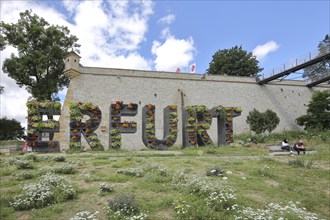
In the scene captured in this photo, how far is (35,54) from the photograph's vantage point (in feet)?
84.1

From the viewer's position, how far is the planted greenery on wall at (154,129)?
653 inches

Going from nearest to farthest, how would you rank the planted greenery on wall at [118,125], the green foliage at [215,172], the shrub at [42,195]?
the shrub at [42,195], the green foliage at [215,172], the planted greenery on wall at [118,125]

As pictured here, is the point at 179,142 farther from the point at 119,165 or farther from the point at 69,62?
the point at 119,165

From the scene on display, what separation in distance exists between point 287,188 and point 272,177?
91cm

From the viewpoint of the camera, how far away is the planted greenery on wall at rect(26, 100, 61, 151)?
47.9 feet

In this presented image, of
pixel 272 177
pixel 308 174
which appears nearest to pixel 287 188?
pixel 272 177

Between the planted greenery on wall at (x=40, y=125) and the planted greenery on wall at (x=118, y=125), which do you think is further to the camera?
the planted greenery on wall at (x=118, y=125)

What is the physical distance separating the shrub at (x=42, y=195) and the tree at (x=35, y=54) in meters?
22.1

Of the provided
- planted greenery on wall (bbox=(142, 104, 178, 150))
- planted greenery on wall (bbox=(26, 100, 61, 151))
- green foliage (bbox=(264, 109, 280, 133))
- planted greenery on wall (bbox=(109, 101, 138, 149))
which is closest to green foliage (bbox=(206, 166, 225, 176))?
planted greenery on wall (bbox=(142, 104, 178, 150))

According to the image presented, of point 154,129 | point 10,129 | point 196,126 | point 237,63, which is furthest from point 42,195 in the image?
point 237,63

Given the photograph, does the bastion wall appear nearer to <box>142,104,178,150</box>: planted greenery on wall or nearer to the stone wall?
the stone wall

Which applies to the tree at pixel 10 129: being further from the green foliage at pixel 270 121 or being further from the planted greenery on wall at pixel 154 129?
the green foliage at pixel 270 121

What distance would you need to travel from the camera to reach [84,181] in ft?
23.1

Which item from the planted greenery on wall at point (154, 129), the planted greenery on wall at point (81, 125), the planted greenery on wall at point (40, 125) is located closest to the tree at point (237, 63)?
the planted greenery on wall at point (154, 129)
